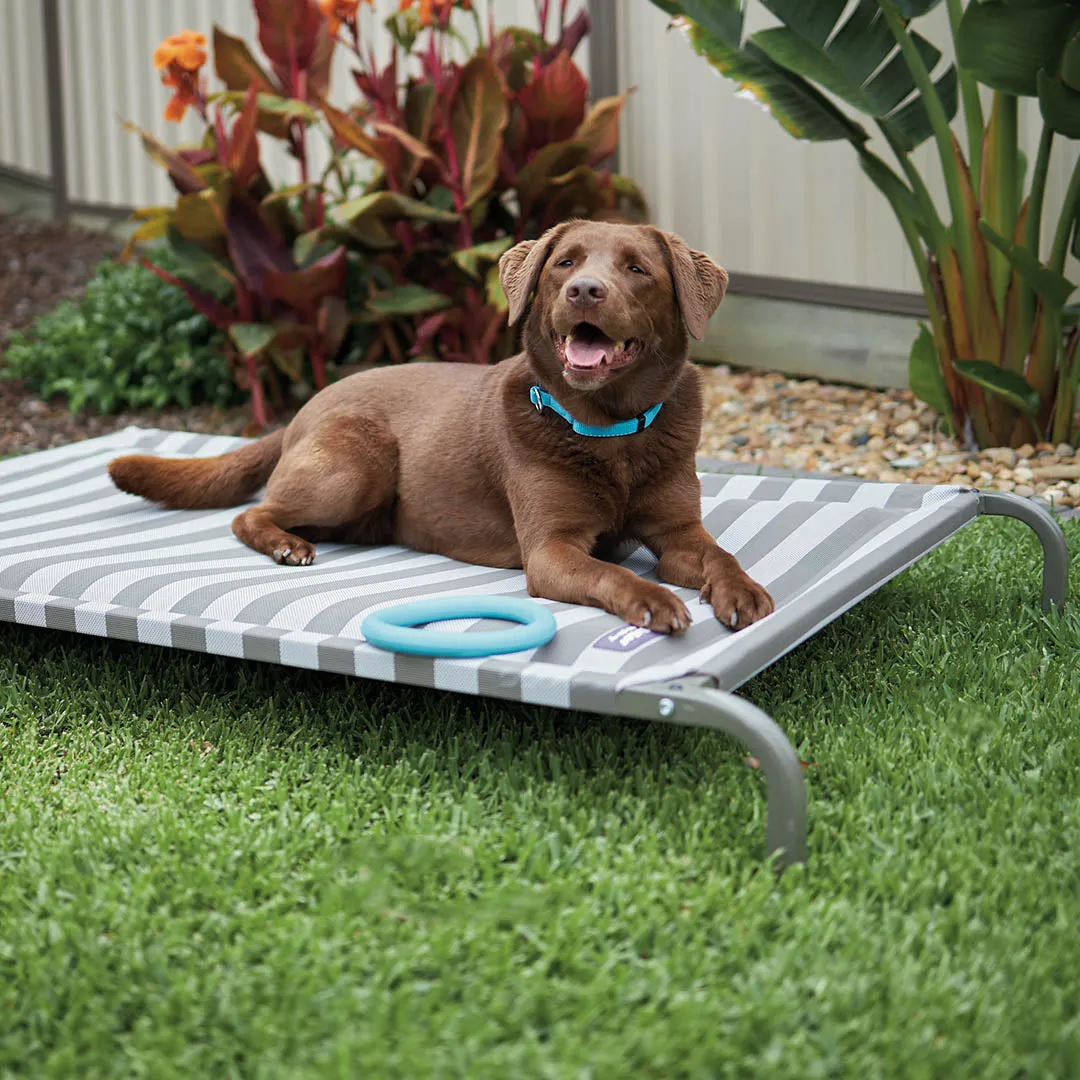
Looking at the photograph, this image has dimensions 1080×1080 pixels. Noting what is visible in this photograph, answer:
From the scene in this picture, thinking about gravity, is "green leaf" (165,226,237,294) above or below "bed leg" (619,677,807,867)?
above

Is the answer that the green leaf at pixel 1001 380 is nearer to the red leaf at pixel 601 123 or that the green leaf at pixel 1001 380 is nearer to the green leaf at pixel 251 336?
the red leaf at pixel 601 123

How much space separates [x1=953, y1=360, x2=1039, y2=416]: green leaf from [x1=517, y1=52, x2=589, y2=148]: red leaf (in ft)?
8.02

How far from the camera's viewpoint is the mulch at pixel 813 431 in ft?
18.1

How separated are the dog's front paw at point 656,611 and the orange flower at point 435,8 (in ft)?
Answer: 14.0

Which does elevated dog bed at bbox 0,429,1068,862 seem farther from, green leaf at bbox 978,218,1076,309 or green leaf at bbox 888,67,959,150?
green leaf at bbox 888,67,959,150

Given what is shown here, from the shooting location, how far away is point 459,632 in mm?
2969

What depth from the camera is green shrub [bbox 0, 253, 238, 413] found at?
24.6 ft

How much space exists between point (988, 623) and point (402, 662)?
187 centimetres

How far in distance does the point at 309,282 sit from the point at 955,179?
3.09 m

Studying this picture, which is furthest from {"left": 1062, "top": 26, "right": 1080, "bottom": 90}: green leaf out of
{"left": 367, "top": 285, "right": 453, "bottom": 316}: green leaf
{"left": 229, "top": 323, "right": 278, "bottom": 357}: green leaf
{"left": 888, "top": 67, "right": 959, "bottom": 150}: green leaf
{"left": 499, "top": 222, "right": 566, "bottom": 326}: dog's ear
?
{"left": 229, "top": 323, "right": 278, "bottom": 357}: green leaf

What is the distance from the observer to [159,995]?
7.06ft

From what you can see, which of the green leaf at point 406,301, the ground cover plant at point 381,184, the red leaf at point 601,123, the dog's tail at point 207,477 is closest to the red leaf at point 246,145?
the ground cover plant at point 381,184

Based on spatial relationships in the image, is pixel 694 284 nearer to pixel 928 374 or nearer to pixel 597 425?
pixel 597 425

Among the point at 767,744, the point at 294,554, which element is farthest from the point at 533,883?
the point at 294,554
